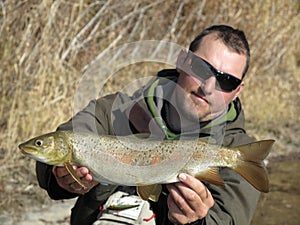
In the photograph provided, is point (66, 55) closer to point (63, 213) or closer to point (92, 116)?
point (63, 213)

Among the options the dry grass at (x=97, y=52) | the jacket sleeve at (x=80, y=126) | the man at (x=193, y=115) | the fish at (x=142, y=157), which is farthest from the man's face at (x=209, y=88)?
the dry grass at (x=97, y=52)

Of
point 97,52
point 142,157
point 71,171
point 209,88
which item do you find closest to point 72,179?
point 71,171

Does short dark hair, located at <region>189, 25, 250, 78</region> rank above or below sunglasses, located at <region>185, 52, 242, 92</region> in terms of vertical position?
above

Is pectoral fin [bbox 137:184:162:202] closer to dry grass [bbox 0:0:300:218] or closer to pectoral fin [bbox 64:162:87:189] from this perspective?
pectoral fin [bbox 64:162:87:189]

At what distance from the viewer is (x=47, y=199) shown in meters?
4.64

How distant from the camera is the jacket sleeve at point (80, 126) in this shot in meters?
2.88

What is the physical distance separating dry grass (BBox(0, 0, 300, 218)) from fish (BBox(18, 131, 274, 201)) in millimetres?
2243

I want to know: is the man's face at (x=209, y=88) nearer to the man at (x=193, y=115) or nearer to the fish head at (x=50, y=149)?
the man at (x=193, y=115)

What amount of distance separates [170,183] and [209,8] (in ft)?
17.5

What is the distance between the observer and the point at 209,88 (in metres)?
3.04

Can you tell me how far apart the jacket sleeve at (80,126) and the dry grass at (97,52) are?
157 cm

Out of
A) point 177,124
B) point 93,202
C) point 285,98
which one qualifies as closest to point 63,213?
point 93,202

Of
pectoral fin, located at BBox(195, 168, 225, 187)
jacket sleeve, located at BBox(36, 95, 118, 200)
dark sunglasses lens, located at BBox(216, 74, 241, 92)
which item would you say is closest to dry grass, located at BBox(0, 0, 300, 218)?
jacket sleeve, located at BBox(36, 95, 118, 200)

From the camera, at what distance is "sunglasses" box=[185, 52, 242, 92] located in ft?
9.96
